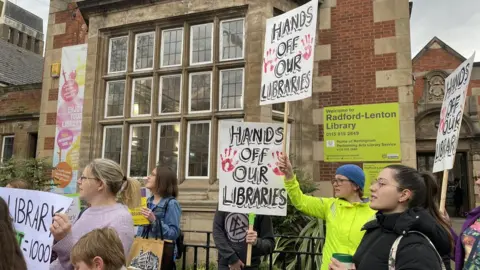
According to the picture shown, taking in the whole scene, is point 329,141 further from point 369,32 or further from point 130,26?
point 130,26

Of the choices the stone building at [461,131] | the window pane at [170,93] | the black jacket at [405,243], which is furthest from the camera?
the stone building at [461,131]

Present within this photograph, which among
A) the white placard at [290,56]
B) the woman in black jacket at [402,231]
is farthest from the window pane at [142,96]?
the woman in black jacket at [402,231]

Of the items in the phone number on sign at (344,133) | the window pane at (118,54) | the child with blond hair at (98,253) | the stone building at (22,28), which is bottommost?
the child with blond hair at (98,253)

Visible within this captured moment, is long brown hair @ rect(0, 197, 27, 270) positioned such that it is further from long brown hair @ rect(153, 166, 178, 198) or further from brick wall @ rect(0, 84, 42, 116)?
brick wall @ rect(0, 84, 42, 116)

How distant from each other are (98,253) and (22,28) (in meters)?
50.8

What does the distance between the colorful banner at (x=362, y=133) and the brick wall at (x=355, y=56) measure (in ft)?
0.58

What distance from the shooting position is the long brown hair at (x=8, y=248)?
1700mm

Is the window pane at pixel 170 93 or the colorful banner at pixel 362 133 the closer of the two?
the colorful banner at pixel 362 133

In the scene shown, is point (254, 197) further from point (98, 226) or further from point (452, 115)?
point (452, 115)

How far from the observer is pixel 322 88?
802cm

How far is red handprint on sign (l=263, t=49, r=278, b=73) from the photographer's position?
4148 mm

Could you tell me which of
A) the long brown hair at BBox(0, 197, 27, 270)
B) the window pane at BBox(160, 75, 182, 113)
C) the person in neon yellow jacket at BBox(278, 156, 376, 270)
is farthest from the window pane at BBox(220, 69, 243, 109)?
the long brown hair at BBox(0, 197, 27, 270)

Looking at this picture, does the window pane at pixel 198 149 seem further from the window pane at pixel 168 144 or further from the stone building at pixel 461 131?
the stone building at pixel 461 131

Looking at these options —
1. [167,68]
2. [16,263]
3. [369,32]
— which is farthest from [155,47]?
[16,263]
